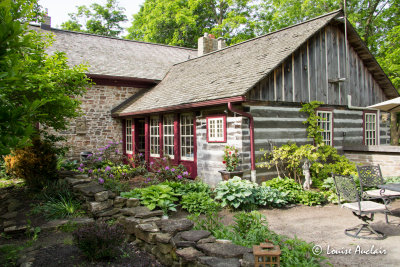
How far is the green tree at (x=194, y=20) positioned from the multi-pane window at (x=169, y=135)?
583 inches

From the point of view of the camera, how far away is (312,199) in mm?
7898

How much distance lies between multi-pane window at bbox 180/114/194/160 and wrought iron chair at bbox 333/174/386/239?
221 inches

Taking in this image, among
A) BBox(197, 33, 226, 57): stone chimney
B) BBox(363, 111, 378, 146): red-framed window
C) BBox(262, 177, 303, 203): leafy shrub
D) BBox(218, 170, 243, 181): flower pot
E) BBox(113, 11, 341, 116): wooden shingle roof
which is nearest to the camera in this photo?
BBox(262, 177, 303, 203): leafy shrub

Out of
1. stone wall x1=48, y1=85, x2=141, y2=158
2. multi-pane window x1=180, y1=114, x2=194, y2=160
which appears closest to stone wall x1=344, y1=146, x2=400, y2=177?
multi-pane window x1=180, y1=114, x2=194, y2=160

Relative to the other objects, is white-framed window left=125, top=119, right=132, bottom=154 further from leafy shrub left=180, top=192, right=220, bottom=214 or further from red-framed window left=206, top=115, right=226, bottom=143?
leafy shrub left=180, top=192, right=220, bottom=214

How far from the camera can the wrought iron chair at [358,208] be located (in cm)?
536

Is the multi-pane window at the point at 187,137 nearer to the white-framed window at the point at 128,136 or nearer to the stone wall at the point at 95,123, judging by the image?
the white-framed window at the point at 128,136

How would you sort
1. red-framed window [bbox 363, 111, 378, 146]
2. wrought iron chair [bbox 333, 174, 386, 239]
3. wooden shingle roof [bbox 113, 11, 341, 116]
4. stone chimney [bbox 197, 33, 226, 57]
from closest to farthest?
wrought iron chair [bbox 333, 174, 386, 239], wooden shingle roof [bbox 113, 11, 341, 116], red-framed window [bbox 363, 111, 378, 146], stone chimney [bbox 197, 33, 226, 57]

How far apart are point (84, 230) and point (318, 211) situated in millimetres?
5309

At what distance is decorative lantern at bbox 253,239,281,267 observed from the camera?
11.3 ft

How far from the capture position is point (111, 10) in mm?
31844

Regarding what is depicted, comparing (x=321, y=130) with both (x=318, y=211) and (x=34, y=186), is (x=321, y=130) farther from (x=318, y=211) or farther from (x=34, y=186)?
(x=34, y=186)

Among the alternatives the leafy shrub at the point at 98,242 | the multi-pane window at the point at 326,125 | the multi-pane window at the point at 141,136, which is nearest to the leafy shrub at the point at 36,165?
the leafy shrub at the point at 98,242

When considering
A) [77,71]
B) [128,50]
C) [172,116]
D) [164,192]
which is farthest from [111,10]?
[164,192]
